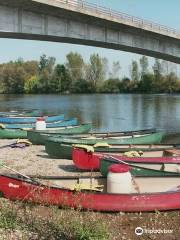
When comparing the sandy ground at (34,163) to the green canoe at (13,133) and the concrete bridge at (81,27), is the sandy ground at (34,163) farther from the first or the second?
the concrete bridge at (81,27)

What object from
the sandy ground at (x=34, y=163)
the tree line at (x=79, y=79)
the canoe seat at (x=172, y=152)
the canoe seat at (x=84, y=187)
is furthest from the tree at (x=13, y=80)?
the canoe seat at (x=84, y=187)

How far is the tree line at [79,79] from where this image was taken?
394 ft

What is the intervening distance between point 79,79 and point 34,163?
116 m

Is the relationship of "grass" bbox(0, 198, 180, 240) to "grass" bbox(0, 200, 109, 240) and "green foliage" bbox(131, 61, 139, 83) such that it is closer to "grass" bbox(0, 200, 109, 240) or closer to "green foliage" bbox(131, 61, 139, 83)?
"grass" bbox(0, 200, 109, 240)

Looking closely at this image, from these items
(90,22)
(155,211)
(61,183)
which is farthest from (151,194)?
(90,22)

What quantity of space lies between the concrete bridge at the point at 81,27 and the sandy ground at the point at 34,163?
9.16 m

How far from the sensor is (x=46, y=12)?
29.6 m

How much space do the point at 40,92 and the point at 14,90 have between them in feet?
36.8

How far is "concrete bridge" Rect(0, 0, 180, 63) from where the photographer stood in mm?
28078

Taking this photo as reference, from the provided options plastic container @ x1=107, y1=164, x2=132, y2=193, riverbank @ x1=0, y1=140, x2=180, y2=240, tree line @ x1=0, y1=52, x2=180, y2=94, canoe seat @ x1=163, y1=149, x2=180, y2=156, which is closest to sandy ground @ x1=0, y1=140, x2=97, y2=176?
canoe seat @ x1=163, y1=149, x2=180, y2=156

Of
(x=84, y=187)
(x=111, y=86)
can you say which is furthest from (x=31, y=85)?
(x=84, y=187)

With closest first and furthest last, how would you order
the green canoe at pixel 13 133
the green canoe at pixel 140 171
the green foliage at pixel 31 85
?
1. the green canoe at pixel 140 171
2. the green canoe at pixel 13 133
3. the green foliage at pixel 31 85

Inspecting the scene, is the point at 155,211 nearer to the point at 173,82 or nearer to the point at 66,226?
the point at 66,226

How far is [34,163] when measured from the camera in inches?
752
